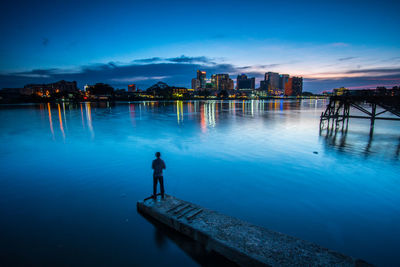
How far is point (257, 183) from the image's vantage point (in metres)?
12.0

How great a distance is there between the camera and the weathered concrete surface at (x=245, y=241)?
536 centimetres

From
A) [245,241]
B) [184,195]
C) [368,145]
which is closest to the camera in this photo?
[245,241]

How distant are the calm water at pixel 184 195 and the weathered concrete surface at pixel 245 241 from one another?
74 centimetres

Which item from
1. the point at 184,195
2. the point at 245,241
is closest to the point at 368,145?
the point at 184,195

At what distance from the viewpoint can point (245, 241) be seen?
602 cm

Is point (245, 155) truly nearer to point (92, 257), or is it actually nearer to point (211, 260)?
point (211, 260)

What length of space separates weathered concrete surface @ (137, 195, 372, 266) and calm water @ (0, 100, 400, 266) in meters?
0.74

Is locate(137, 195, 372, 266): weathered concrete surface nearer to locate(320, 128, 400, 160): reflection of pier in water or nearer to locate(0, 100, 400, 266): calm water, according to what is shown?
locate(0, 100, 400, 266): calm water

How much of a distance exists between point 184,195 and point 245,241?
5.20 metres

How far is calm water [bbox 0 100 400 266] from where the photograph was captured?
699cm

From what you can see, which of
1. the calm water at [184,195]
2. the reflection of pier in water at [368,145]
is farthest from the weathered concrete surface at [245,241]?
the reflection of pier in water at [368,145]

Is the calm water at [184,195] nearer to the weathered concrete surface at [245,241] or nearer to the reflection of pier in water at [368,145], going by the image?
the reflection of pier in water at [368,145]

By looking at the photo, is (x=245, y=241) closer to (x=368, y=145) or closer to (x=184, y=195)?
(x=184, y=195)

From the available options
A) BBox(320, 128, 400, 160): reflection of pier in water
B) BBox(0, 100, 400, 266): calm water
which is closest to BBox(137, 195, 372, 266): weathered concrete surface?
BBox(0, 100, 400, 266): calm water
